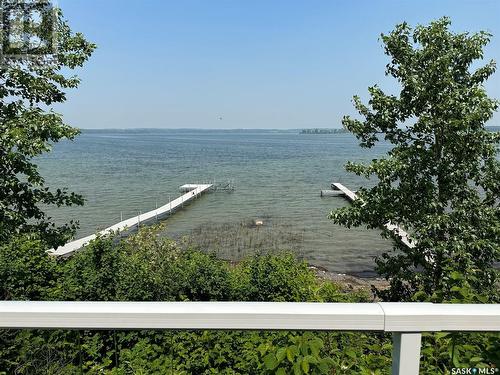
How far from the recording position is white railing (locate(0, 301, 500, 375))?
1.30 m

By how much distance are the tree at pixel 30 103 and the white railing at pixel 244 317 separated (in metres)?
6.69

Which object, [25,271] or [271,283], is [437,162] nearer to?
[271,283]

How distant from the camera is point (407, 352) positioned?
53.2 inches

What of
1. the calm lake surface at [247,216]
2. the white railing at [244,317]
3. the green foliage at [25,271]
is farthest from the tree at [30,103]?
the calm lake surface at [247,216]

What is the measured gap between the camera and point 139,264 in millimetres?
7430

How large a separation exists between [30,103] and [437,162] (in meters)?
7.98

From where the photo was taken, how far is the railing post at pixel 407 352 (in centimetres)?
134

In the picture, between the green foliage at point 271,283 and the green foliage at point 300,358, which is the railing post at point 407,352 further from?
the green foliage at point 271,283

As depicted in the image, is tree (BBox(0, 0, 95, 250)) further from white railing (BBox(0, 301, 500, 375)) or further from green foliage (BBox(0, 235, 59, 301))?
white railing (BBox(0, 301, 500, 375))

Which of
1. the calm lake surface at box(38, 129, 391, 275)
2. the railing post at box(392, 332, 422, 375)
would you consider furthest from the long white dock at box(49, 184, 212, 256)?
the railing post at box(392, 332, 422, 375)

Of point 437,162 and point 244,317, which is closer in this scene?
point 244,317

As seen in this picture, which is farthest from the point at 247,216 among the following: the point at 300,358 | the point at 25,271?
the point at 300,358

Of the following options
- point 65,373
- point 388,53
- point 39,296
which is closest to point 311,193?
point 388,53

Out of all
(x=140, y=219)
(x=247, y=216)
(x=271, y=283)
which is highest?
(x=271, y=283)
